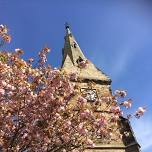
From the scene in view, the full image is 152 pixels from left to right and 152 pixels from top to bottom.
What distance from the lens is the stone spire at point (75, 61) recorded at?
33.4 metres

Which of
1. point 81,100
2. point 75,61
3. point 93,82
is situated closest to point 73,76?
point 81,100

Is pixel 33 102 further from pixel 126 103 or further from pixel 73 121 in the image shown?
pixel 126 103

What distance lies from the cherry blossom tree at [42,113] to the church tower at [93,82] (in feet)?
4.21

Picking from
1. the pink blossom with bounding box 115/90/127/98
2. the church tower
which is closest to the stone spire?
the church tower

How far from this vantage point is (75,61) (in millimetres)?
36688

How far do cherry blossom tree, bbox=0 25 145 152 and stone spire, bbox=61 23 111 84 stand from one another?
14405 millimetres

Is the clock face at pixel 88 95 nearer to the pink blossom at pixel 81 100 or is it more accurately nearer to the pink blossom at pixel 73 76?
the pink blossom at pixel 81 100

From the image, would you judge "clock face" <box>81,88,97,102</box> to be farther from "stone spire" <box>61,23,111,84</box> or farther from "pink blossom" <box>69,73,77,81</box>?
"stone spire" <box>61,23,111,84</box>

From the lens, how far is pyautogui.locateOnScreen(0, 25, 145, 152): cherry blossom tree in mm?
13492

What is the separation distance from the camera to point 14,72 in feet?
46.6

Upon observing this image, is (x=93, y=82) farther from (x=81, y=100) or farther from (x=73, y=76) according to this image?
(x=81, y=100)

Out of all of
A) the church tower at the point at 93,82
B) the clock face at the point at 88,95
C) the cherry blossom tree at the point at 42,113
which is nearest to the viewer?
the cherry blossom tree at the point at 42,113

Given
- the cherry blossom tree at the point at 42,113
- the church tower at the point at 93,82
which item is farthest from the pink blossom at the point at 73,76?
the church tower at the point at 93,82

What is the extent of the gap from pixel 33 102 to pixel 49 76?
58.7 inches
